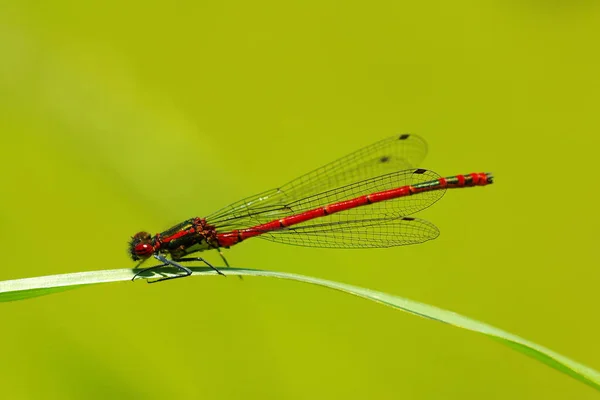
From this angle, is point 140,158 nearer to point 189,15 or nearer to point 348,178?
point 348,178

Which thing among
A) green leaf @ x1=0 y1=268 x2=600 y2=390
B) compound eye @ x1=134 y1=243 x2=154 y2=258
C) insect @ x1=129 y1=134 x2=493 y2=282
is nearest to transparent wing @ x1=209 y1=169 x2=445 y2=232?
insect @ x1=129 y1=134 x2=493 y2=282

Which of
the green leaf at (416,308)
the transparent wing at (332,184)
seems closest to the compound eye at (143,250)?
the transparent wing at (332,184)

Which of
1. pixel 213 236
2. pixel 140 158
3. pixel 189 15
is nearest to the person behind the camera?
pixel 213 236

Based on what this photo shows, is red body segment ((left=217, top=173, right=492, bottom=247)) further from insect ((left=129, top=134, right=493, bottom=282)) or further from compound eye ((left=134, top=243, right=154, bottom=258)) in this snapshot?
compound eye ((left=134, top=243, right=154, bottom=258))

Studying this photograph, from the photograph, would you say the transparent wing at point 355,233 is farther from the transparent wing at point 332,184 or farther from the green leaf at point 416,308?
the green leaf at point 416,308

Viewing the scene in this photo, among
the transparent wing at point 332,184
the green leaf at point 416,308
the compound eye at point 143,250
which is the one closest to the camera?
the green leaf at point 416,308

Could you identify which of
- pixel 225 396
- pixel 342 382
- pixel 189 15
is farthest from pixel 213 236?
pixel 189 15
